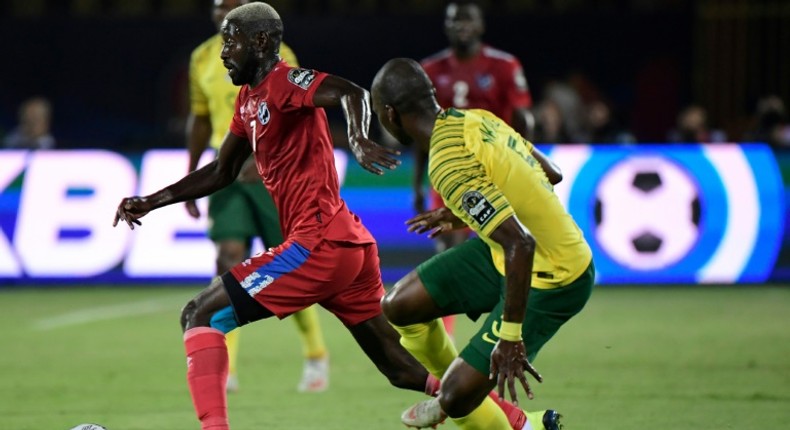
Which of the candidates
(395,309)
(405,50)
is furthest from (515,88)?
(405,50)

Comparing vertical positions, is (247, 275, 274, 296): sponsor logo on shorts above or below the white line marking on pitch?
above

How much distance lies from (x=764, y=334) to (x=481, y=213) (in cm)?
603

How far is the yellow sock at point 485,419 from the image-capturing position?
603 cm

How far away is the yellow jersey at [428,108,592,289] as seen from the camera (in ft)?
17.7

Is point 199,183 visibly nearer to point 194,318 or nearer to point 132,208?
point 132,208

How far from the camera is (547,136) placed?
14.7 m

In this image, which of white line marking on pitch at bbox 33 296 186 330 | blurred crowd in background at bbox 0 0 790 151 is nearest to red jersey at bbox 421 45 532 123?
white line marking on pitch at bbox 33 296 186 330

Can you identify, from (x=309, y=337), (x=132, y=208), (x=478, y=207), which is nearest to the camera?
(x=478, y=207)

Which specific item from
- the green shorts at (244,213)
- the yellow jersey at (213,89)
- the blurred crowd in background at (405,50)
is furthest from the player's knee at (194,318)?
the blurred crowd in background at (405,50)

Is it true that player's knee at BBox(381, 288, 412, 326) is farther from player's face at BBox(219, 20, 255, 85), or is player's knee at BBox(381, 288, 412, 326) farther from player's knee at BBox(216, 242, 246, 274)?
player's knee at BBox(216, 242, 246, 274)

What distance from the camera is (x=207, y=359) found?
589 cm

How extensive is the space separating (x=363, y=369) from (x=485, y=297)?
11.0 feet

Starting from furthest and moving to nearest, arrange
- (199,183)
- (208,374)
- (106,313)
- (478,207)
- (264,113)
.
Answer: (106,313)
(199,183)
(264,113)
(208,374)
(478,207)

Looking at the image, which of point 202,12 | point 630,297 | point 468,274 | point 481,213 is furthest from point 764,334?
point 202,12
